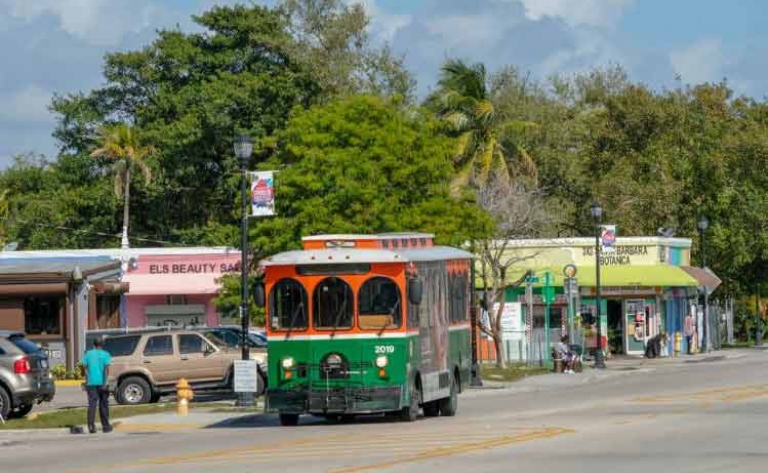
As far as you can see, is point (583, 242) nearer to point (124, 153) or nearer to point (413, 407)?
point (124, 153)

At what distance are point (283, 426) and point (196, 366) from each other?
9.61 m

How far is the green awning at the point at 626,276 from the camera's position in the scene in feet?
213

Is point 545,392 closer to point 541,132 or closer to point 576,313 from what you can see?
point 576,313

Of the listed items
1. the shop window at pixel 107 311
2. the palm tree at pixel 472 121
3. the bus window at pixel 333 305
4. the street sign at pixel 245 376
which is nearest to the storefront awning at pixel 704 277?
the palm tree at pixel 472 121

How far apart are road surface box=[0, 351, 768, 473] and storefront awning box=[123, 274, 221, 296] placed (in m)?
32.3

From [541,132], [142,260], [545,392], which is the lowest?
[545,392]

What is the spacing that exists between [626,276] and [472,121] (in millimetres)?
9480

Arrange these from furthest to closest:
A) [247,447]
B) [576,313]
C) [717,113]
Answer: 1. [717,113]
2. [576,313]
3. [247,447]

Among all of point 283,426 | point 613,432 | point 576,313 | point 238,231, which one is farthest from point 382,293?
point 238,231

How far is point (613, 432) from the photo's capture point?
24.0 meters

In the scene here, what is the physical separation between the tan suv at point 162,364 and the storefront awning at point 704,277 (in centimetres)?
3453

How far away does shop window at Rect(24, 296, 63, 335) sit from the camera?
52.9 meters

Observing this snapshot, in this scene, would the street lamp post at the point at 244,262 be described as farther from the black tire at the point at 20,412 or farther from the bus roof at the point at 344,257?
the bus roof at the point at 344,257

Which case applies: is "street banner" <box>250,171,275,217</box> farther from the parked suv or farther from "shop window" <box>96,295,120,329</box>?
"shop window" <box>96,295,120,329</box>
